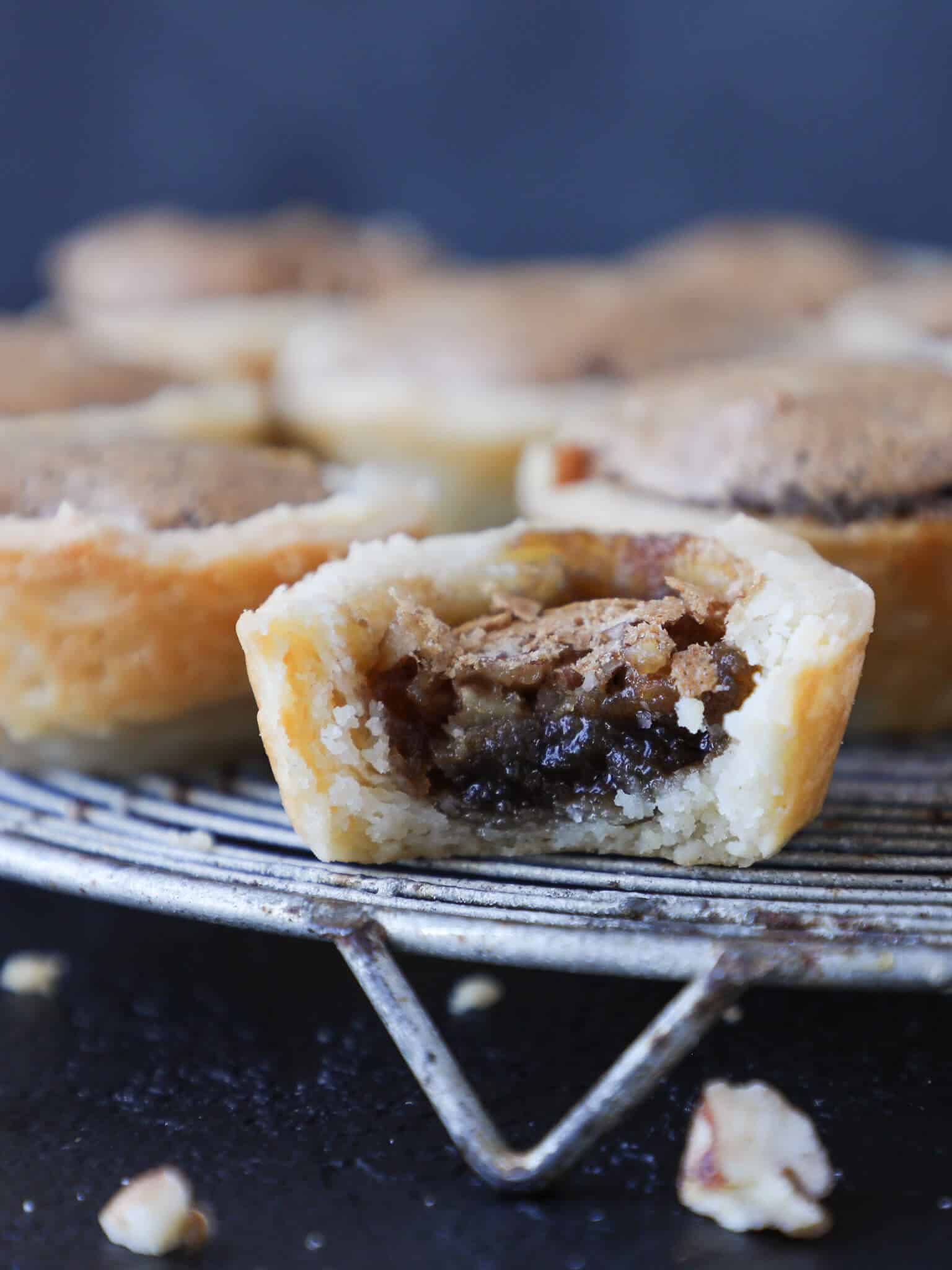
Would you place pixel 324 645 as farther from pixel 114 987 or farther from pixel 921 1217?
pixel 921 1217

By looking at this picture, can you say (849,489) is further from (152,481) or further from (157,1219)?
(157,1219)

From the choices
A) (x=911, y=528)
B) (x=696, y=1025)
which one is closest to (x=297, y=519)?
(x=911, y=528)

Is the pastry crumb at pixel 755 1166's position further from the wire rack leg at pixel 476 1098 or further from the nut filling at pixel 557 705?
the nut filling at pixel 557 705

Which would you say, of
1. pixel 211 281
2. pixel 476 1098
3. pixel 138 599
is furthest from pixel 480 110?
pixel 476 1098

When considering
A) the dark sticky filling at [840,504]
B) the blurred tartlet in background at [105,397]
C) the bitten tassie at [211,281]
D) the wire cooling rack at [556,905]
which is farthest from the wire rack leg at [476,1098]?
the bitten tassie at [211,281]

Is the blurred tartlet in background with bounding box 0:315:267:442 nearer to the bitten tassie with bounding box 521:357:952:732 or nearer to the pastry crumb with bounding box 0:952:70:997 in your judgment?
the bitten tassie with bounding box 521:357:952:732

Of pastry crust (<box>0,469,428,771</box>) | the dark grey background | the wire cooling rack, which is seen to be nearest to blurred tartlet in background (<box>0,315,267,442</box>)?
pastry crust (<box>0,469,428,771</box>)

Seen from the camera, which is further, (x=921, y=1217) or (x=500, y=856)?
(x=500, y=856)
